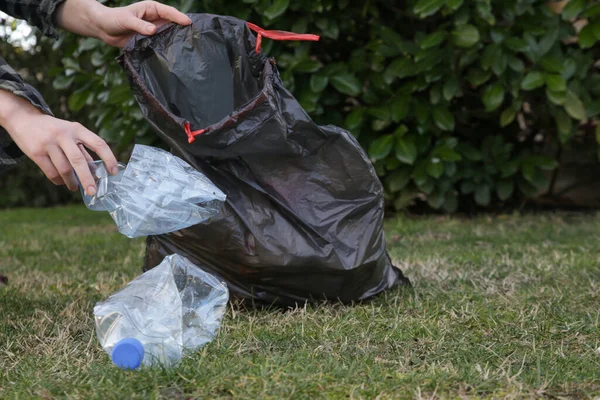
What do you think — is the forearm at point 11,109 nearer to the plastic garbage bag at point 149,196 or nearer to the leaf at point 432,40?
the plastic garbage bag at point 149,196

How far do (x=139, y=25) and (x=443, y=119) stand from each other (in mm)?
2519

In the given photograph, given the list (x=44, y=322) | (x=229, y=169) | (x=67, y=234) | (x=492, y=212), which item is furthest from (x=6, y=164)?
(x=492, y=212)

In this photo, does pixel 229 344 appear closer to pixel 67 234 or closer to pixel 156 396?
pixel 156 396

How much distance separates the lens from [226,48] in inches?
85.7

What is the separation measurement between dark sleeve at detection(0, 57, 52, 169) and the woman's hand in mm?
434

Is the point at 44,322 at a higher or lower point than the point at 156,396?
lower

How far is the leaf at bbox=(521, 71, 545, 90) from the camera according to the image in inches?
158

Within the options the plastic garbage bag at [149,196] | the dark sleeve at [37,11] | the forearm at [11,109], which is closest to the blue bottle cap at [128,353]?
the plastic garbage bag at [149,196]

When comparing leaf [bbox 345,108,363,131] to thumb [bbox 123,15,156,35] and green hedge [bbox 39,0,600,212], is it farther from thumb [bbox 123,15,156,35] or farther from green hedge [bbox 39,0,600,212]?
thumb [bbox 123,15,156,35]

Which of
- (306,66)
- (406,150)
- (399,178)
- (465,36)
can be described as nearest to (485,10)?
(465,36)

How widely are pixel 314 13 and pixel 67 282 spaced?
2140 mm

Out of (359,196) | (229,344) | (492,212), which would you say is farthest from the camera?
(492,212)

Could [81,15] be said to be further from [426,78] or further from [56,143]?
[426,78]

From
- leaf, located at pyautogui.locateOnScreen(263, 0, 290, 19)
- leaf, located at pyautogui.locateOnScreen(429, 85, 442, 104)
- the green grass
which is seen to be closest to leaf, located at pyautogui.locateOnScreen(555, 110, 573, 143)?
leaf, located at pyautogui.locateOnScreen(429, 85, 442, 104)
